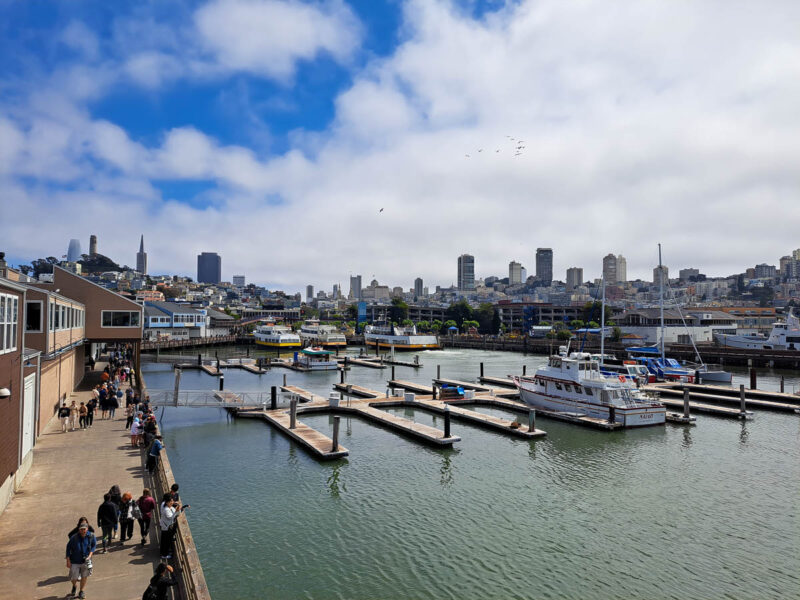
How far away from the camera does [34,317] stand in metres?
23.0

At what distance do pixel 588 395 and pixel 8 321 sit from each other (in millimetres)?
32389

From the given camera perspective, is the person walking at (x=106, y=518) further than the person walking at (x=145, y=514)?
No

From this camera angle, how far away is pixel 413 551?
1611 cm

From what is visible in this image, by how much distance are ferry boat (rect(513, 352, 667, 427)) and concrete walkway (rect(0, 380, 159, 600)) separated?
90.3 feet

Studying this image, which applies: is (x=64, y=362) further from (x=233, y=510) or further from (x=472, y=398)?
(x=472, y=398)

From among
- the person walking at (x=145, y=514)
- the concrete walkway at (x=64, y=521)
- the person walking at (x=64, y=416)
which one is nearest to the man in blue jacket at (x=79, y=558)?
the concrete walkway at (x=64, y=521)

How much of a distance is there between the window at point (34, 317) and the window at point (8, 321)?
862cm

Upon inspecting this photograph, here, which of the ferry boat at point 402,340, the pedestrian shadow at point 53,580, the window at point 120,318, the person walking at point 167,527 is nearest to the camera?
the pedestrian shadow at point 53,580

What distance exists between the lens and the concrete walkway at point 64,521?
1103cm

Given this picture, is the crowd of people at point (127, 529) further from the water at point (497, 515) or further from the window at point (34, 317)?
the window at point (34, 317)

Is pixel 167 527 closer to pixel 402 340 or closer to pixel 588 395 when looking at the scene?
pixel 588 395

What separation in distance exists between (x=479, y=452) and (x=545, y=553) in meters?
11.4

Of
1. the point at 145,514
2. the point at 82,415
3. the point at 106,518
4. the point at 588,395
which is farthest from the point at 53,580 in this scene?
the point at 588,395

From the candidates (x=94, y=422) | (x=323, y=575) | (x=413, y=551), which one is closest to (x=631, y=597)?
(x=413, y=551)
